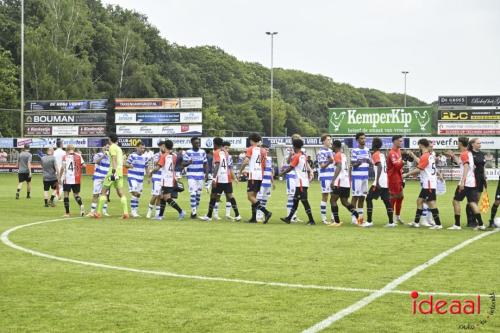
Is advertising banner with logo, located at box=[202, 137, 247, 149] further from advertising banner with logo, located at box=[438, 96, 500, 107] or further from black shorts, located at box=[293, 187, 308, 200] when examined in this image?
black shorts, located at box=[293, 187, 308, 200]

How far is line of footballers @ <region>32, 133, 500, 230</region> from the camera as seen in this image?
17.4 metres

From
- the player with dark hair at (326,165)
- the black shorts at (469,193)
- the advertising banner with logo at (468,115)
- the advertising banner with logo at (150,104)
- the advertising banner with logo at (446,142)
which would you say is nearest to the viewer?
the black shorts at (469,193)

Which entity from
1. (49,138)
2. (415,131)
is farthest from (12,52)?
(415,131)

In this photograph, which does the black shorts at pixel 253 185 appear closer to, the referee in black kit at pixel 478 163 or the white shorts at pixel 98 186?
the white shorts at pixel 98 186

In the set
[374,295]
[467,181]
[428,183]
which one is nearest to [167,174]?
[428,183]

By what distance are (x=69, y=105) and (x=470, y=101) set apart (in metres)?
33.0

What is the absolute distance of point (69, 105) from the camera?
60.2m

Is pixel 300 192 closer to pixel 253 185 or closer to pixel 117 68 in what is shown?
pixel 253 185

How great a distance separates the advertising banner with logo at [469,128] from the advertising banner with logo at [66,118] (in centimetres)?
2778

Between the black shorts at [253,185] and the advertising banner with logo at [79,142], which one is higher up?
the advertising banner with logo at [79,142]

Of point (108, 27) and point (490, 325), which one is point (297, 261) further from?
point (108, 27)

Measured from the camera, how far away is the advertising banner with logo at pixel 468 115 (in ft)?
186

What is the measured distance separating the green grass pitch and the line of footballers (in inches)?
41.8

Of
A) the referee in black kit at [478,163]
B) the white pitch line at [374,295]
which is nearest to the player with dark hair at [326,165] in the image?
the referee in black kit at [478,163]
